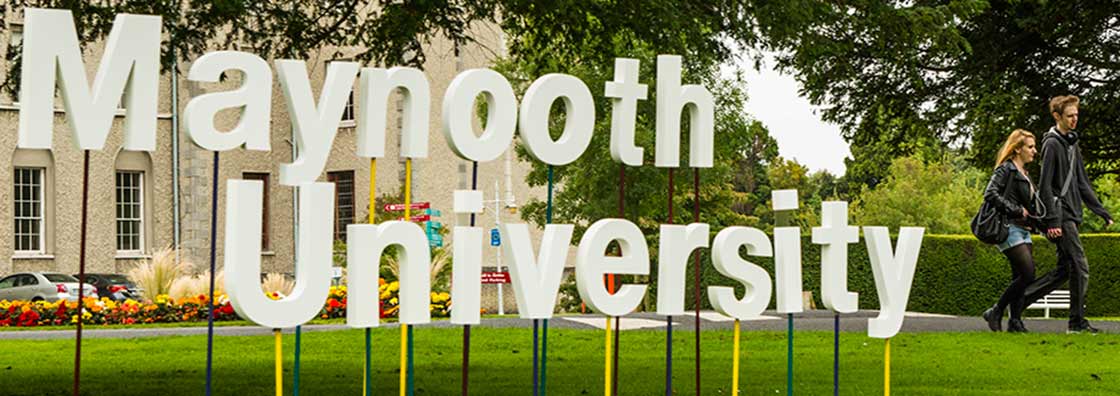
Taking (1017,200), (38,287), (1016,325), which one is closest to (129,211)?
(38,287)

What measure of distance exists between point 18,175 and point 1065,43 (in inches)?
1031

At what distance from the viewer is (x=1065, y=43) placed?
23422mm

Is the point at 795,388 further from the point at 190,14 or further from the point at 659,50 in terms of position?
the point at 190,14

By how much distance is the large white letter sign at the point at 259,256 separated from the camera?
20.4 ft

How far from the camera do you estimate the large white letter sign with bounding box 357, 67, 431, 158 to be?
6.57 meters

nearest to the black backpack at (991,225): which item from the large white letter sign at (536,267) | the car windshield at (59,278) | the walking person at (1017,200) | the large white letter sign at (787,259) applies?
the walking person at (1017,200)

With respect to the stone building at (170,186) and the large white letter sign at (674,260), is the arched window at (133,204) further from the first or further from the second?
the large white letter sign at (674,260)

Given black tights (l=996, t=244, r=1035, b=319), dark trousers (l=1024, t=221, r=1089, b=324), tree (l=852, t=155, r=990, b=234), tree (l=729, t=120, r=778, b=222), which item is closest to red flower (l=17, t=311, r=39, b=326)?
black tights (l=996, t=244, r=1035, b=319)

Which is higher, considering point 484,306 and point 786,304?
point 786,304

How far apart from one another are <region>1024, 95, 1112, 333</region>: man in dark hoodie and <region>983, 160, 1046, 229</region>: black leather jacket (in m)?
0.09

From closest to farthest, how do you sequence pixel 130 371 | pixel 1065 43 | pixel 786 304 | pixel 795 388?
pixel 786 304, pixel 795 388, pixel 130 371, pixel 1065 43

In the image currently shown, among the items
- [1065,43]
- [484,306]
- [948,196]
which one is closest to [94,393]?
[1065,43]

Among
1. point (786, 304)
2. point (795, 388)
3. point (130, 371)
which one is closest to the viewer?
point (786, 304)

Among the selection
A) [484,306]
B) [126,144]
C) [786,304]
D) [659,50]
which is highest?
[659,50]
